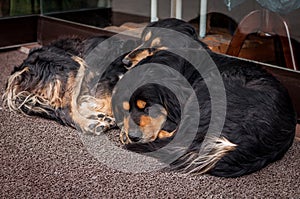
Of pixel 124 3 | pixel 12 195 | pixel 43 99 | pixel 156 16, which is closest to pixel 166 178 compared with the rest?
pixel 12 195

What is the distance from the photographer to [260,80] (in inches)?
61.4

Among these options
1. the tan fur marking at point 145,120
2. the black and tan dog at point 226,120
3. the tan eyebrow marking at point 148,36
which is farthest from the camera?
the tan eyebrow marking at point 148,36

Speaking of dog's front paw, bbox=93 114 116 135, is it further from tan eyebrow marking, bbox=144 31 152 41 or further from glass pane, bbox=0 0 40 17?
glass pane, bbox=0 0 40 17

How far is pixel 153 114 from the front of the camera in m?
1.50

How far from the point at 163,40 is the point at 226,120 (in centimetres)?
44

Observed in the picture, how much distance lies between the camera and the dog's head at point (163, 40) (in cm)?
169

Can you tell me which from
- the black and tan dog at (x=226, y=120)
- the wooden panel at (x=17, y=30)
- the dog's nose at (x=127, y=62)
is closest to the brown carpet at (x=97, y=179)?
the black and tan dog at (x=226, y=120)

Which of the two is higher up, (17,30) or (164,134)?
(17,30)

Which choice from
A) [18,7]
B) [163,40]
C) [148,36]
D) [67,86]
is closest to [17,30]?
[18,7]

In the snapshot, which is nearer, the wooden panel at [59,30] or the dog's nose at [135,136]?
the dog's nose at [135,136]

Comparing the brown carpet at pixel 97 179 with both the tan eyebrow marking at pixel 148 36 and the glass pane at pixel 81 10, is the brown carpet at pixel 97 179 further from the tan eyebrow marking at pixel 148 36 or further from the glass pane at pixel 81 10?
the glass pane at pixel 81 10

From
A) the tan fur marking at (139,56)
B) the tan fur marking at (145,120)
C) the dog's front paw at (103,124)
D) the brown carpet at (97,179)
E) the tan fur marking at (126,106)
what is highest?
the tan fur marking at (139,56)

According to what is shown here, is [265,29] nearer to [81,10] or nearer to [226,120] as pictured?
[226,120]

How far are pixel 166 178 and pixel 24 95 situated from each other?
32.3 inches
